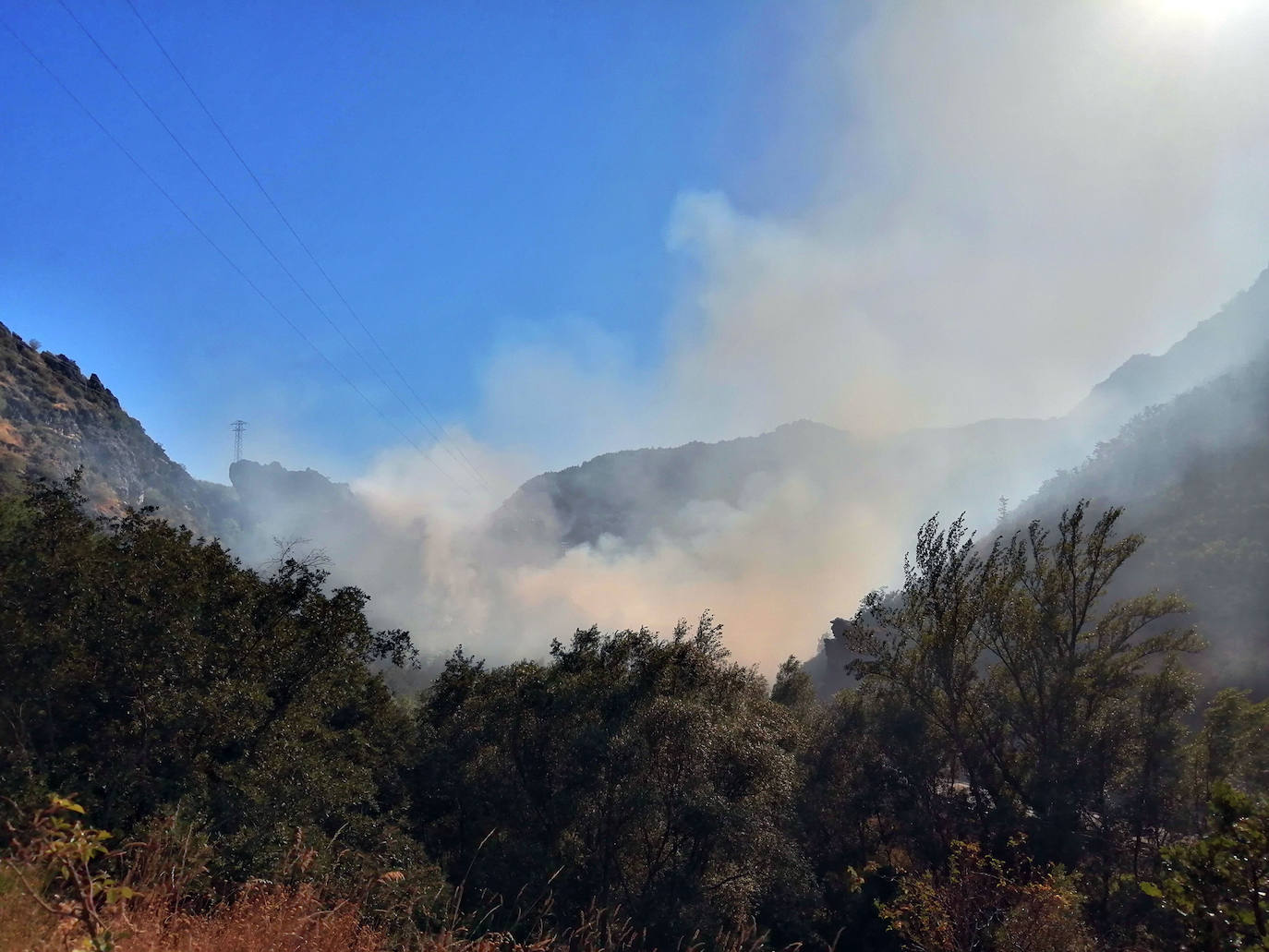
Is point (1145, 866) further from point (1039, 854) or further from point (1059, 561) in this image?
point (1059, 561)

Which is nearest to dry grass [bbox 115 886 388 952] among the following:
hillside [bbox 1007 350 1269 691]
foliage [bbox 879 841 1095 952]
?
foliage [bbox 879 841 1095 952]

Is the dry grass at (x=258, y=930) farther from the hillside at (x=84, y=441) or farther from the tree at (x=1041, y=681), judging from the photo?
the hillside at (x=84, y=441)

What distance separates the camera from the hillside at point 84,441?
84062 mm

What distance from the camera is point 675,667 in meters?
21.8

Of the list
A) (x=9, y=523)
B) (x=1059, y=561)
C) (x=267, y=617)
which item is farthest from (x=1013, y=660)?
(x=9, y=523)

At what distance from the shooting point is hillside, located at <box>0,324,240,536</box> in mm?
84062

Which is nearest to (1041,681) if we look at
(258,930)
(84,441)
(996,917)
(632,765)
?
(996,917)

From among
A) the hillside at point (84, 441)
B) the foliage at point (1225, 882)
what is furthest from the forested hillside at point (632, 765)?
the hillside at point (84, 441)

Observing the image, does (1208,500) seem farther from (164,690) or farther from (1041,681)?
(164,690)

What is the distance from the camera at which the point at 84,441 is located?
99125mm

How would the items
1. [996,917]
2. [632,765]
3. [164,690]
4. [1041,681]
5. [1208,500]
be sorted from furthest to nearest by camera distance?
1. [1208,500]
2. [1041,681]
3. [632,765]
4. [164,690]
5. [996,917]

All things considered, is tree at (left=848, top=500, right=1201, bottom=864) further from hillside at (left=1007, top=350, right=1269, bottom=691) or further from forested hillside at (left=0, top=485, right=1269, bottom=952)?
hillside at (left=1007, top=350, right=1269, bottom=691)

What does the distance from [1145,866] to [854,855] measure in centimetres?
985

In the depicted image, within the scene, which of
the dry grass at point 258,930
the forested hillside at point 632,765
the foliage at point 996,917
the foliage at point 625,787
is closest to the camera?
the dry grass at point 258,930
